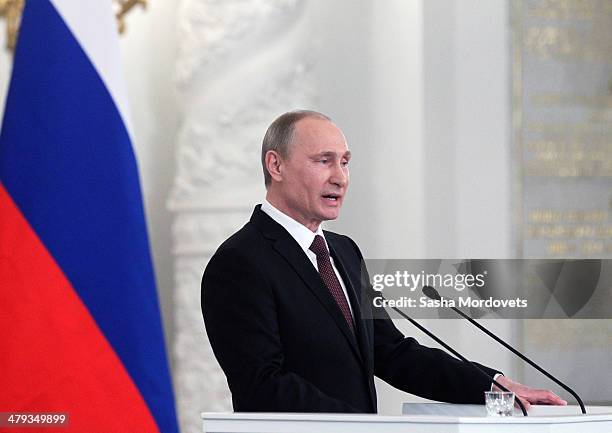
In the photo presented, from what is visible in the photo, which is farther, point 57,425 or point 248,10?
point 248,10

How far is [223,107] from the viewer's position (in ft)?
15.0

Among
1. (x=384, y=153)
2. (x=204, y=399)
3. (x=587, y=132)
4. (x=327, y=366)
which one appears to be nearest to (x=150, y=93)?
(x=384, y=153)

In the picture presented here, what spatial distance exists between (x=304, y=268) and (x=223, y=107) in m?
1.88

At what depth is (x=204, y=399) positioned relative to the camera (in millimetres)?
4484

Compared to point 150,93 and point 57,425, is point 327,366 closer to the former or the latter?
point 57,425

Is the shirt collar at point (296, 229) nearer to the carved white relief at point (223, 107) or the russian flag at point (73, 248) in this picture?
the russian flag at point (73, 248)

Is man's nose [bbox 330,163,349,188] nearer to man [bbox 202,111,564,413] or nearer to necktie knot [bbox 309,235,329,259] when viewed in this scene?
man [bbox 202,111,564,413]

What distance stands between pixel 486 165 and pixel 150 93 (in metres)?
1.46

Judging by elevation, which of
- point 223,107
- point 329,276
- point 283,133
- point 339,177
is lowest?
point 329,276

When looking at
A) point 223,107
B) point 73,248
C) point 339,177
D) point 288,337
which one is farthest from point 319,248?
point 223,107

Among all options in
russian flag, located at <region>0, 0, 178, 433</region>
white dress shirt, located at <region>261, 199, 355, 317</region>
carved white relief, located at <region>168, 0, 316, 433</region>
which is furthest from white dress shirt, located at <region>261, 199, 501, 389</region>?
carved white relief, located at <region>168, 0, 316, 433</region>

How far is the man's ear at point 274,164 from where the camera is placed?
2.96 m

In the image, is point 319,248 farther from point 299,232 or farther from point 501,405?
point 501,405

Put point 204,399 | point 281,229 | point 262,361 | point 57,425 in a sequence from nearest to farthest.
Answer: point 262,361
point 281,229
point 57,425
point 204,399
